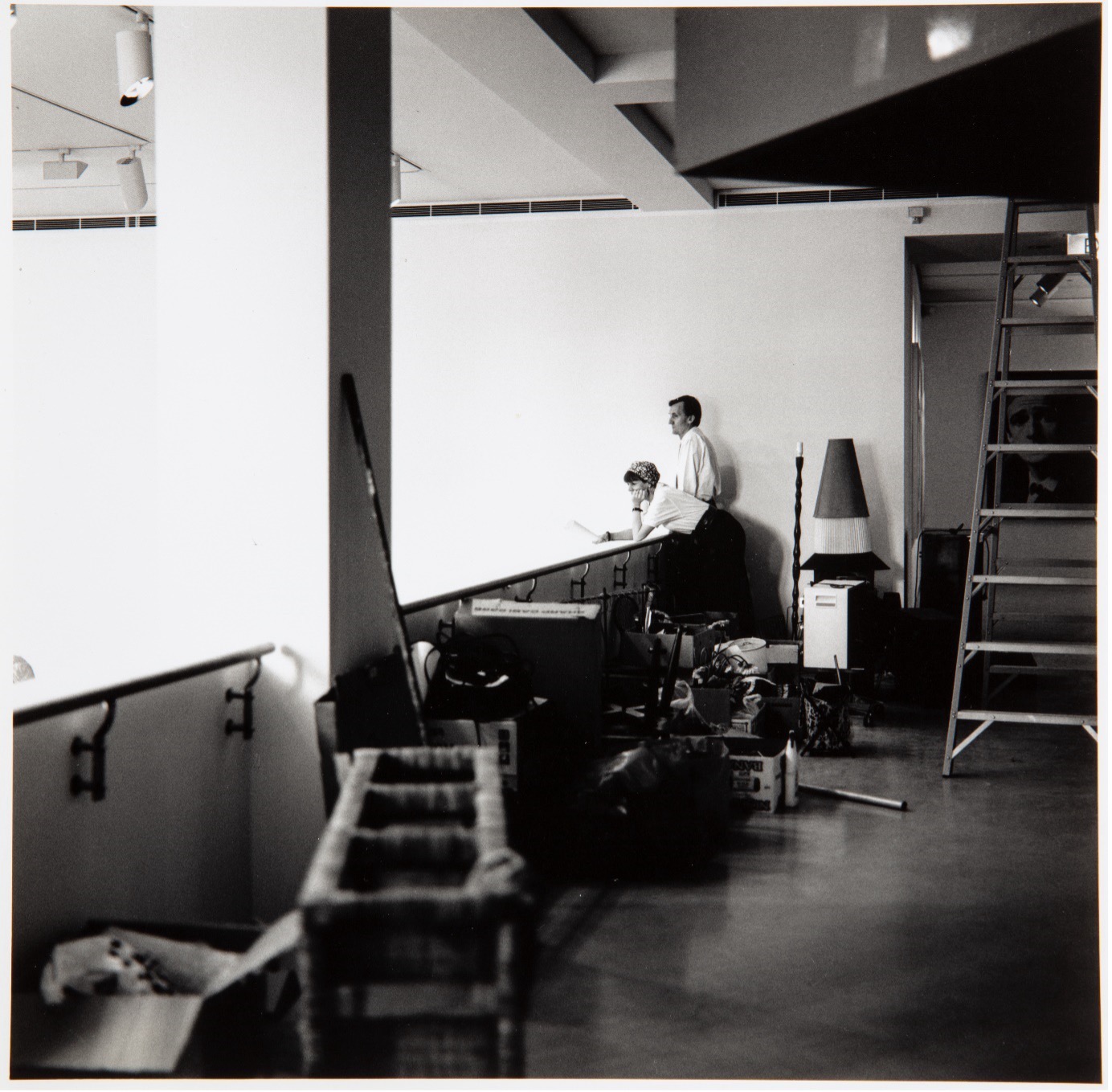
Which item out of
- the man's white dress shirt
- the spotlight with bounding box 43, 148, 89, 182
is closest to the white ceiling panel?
the man's white dress shirt

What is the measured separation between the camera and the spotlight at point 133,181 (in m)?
6.45

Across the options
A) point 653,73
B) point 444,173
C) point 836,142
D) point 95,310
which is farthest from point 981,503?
point 95,310

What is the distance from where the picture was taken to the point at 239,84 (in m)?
2.76

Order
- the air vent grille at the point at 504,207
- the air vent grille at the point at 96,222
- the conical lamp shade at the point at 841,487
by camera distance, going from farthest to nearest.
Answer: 1. the air vent grille at the point at 96,222
2. the air vent grille at the point at 504,207
3. the conical lamp shade at the point at 841,487

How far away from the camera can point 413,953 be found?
1.25 metres

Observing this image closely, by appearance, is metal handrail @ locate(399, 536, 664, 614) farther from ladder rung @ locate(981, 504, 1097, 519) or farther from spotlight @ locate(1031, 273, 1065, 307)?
spotlight @ locate(1031, 273, 1065, 307)

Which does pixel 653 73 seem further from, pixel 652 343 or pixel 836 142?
pixel 836 142

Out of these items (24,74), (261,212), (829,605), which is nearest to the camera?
(261,212)

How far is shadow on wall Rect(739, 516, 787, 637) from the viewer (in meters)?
7.66

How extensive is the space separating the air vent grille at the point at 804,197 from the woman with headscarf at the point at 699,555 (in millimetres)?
2018

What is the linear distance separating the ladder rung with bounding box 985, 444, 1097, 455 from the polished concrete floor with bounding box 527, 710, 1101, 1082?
4.35 feet

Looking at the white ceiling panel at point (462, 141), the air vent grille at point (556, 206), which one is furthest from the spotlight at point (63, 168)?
the air vent grille at point (556, 206)

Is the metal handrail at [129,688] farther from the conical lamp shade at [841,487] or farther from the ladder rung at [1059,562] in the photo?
the conical lamp shade at [841,487]

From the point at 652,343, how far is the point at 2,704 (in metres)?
6.40
